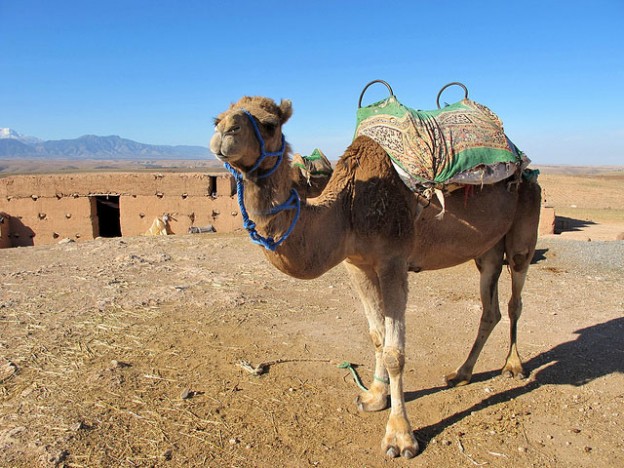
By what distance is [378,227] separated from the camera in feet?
11.4

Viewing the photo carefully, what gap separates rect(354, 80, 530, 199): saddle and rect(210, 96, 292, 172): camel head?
1.24 meters

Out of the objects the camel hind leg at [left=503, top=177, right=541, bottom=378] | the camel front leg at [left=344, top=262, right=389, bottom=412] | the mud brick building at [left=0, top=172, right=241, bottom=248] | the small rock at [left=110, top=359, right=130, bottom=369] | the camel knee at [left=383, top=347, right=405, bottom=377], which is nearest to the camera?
the camel knee at [left=383, top=347, right=405, bottom=377]

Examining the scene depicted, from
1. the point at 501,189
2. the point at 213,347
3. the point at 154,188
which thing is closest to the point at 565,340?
the point at 501,189

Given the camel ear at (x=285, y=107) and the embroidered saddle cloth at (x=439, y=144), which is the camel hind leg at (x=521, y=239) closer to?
the embroidered saddle cloth at (x=439, y=144)

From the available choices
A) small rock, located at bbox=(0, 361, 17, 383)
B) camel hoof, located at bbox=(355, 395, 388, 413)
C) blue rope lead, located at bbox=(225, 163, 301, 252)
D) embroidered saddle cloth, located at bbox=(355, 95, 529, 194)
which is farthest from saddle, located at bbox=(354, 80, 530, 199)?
small rock, located at bbox=(0, 361, 17, 383)

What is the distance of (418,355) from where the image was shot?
17.4 ft

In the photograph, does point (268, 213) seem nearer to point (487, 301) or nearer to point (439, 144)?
point (439, 144)

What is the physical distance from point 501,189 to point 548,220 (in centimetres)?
1130

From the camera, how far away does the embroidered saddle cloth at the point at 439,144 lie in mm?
3654

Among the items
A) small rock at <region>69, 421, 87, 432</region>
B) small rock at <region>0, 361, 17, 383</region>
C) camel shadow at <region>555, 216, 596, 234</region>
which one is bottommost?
camel shadow at <region>555, 216, 596, 234</region>

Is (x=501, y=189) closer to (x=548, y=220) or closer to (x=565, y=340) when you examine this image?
(x=565, y=340)

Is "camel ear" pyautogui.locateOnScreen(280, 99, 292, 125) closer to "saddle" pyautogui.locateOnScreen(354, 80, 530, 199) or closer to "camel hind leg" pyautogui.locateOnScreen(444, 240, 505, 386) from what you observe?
"saddle" pyautogui.locateOnScreen(354, 80, 530, 199)

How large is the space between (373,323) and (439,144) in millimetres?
1560

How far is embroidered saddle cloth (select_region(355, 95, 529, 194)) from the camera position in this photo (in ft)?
12.0
